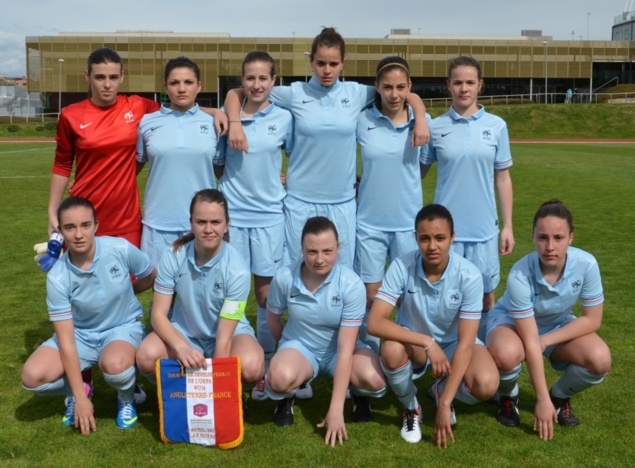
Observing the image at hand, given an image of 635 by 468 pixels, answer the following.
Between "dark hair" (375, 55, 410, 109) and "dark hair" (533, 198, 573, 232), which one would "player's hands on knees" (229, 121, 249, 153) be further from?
"dark hair" (533, 198, 573, 232)

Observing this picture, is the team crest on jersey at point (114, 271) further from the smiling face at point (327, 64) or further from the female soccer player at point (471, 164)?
the female soccer player at point (471, 164)

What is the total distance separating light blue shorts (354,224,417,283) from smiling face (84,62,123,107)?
1.87 metres

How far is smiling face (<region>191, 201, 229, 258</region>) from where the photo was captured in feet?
12.3

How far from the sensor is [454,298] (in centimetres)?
381

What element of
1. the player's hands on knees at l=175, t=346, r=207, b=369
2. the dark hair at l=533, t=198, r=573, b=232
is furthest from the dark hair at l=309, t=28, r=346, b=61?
the player's hands on knees at l=175, t=346, r=207, b=369

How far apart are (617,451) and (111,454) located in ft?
8.61

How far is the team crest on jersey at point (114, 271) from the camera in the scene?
401 cm

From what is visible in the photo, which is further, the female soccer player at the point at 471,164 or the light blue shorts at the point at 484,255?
the light blue shorts at the point at 484,255

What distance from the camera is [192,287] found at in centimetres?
393

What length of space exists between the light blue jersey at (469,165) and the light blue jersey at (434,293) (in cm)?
62

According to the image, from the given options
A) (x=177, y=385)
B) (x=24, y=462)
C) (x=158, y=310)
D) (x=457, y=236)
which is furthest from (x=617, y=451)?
(x=24, y=462)

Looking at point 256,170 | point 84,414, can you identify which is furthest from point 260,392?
point 256,170

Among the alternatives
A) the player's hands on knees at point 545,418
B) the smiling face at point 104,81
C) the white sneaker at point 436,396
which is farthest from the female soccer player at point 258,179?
the player's hands on knees at point 545,418

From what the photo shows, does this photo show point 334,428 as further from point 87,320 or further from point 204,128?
point 204,128
